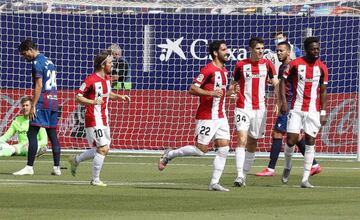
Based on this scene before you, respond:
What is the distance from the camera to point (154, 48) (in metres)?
28.2

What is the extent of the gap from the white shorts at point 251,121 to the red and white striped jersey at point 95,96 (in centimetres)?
188

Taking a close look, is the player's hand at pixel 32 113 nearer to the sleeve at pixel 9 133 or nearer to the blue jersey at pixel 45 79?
the blue jersey at pixel 45 79

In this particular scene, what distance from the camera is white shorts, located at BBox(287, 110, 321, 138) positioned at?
17.4m

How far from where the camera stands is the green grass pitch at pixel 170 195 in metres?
12.8

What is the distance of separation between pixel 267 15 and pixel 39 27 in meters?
5.09

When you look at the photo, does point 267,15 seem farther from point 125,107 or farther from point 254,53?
point 254,53

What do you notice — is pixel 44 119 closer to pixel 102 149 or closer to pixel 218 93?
pixel 102 149

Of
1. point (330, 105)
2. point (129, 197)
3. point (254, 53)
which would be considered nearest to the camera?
point (129, 197)

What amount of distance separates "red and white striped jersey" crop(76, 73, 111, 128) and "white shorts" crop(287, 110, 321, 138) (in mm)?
2606

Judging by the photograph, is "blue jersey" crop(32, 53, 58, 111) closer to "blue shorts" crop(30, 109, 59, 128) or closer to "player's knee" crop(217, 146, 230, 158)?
"blue shorts" crop(30, 109, 59, 128)

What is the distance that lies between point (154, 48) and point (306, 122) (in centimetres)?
1114

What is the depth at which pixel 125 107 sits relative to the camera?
27891 mm

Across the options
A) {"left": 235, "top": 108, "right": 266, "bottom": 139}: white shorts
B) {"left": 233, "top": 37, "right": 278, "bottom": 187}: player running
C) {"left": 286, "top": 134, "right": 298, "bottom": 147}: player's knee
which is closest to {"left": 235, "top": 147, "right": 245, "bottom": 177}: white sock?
{"left": 233, "top": 37, "right": 278, "bottom": 187}: player running

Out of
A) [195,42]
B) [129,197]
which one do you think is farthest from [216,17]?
[129,197]
